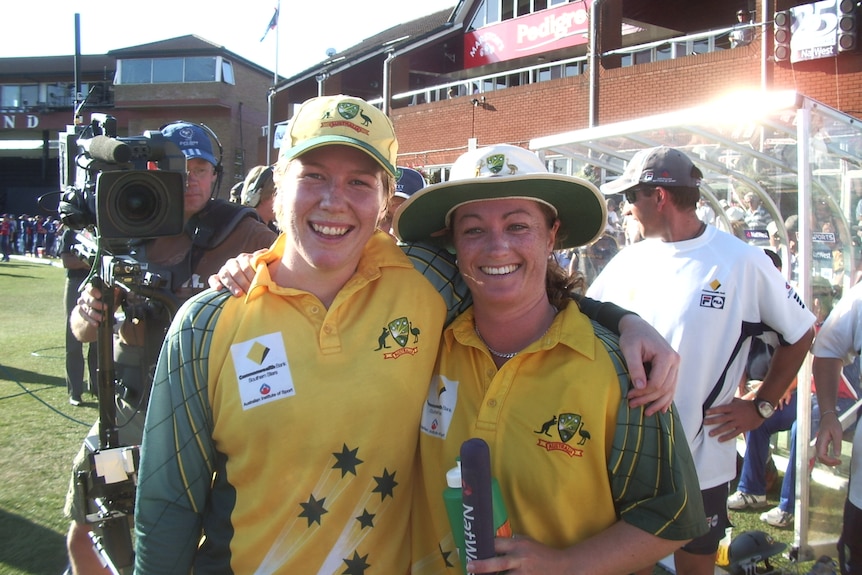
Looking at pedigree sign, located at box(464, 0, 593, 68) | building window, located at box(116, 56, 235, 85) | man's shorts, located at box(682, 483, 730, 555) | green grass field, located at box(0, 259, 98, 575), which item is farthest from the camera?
building window, located at box(116, 56, 235, 85)

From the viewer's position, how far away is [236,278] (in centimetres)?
176

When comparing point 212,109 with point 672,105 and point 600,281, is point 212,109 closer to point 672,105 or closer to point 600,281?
point 672,105

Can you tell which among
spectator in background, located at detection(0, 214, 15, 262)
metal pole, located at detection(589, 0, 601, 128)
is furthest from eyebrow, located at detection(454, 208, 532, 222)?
spectator in background, located at detection(0, 214, 15, 262)

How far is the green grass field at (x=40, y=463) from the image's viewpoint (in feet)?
12.4

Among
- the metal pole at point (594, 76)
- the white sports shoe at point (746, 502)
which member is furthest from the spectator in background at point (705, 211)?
the metal pole at point (594, 76)

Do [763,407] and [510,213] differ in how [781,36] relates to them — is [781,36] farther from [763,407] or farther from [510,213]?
[510,213]

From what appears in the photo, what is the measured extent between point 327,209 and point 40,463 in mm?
4664

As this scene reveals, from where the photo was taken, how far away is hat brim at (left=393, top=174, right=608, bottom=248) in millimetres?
1782

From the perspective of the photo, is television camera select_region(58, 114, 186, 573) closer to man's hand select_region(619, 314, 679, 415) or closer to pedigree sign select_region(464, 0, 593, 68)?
man's hand select_region(619, 314, 679, 415)

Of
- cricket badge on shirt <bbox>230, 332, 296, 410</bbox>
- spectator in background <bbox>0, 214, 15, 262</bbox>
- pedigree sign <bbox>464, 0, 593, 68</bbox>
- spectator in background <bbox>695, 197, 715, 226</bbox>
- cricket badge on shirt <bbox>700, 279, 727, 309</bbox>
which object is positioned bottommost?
cricket badge on shirt <bbox>230, 332, 296, 410</bbox>

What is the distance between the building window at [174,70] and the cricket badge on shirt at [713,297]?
36.0 meters

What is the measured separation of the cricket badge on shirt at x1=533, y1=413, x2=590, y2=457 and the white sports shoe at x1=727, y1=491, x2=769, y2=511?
3743 mm

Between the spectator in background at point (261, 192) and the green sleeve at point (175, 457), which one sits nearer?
the green sleeve at point (175, 457)

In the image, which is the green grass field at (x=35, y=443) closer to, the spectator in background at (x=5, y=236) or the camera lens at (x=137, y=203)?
the camera lens at (x=137, y=203)
